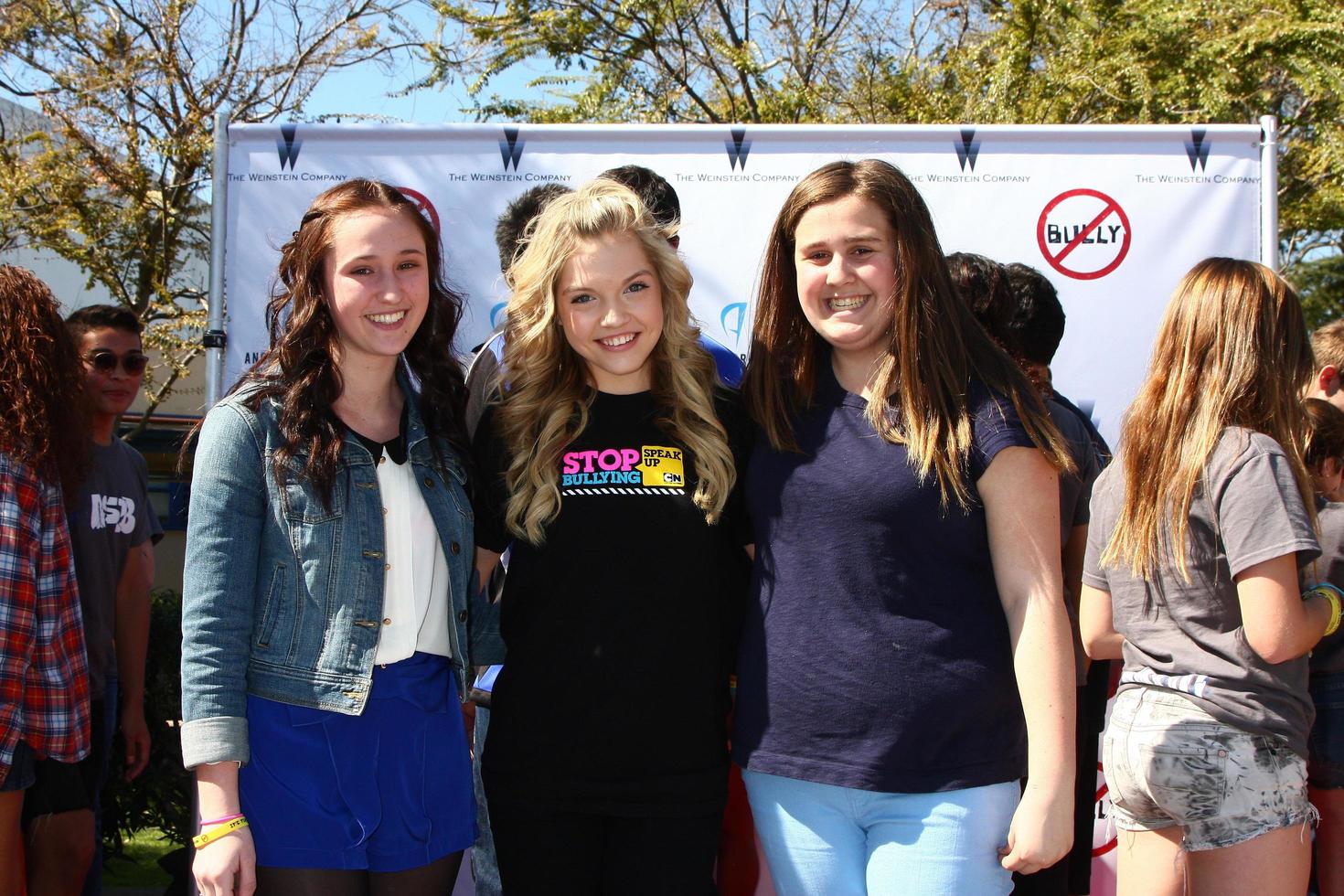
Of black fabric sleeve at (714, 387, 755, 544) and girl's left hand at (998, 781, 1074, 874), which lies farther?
black fabric sleeve at (714, 387, 755, 544)

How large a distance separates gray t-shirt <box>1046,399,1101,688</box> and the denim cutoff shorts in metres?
0.55

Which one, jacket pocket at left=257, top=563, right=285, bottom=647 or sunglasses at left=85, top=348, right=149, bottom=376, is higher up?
sunglasses at left=85, top=348, right=149, bottom=376

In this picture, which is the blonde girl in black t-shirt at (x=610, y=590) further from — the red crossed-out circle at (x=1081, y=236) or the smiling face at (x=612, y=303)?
the red crossed-out circle at (x=1081, y=236)

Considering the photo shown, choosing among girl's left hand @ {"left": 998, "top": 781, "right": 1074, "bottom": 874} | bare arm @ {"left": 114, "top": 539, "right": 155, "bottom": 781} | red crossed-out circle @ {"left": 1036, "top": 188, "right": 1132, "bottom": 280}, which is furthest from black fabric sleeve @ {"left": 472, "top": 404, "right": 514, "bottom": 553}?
red crossed-out circle @ {"left": 1036, "top": 188, "right": 1132, "bottom": 280}

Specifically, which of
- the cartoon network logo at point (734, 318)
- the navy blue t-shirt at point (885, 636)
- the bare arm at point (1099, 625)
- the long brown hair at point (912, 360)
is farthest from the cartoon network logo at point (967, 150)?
the navy blue t-shirt at point (885, 636)

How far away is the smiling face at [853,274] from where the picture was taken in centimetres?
211

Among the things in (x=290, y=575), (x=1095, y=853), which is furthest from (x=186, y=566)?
(x=1095, y=853)

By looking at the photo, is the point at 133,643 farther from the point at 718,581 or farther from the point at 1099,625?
the point at 1099,625

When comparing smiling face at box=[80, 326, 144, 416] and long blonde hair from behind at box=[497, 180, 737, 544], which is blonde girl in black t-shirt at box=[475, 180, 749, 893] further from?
smiling face at box=[80, 326, 144, 416]

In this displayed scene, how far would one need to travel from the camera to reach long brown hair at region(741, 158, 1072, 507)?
197 cm

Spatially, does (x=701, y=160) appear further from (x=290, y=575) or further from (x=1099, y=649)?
(x=290, y=575)

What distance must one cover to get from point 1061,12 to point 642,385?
575cm

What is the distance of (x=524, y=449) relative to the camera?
2.25m

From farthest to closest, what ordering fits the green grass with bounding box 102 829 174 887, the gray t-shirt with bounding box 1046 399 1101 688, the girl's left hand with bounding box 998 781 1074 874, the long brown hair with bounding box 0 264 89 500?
1. the green grass with bounding box 102 829 174 887
2. the gray t-shirt with bounding box 1046 399 1101 688
3. the long brown hair with bounding box 0 264 89 500
4. the girl's left hand with bounding box 998 781 1074 874
